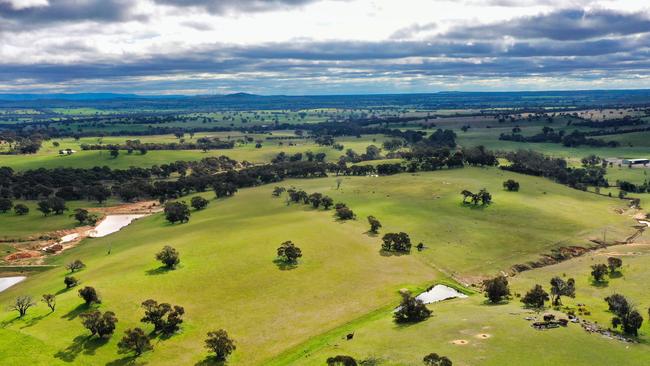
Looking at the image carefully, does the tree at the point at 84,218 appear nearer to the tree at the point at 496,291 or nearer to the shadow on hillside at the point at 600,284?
the tree at the point at 496,291

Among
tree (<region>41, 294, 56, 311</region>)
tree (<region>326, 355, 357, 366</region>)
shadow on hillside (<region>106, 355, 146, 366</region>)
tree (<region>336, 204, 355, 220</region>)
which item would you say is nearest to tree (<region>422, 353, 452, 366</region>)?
tree (<region>326, 355, 357, 366</region>)

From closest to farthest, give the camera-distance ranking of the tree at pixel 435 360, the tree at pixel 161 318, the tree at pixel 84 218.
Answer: the tree at pixel 435 360
the tree at pixel 161 318
the tree at pixel 84 218

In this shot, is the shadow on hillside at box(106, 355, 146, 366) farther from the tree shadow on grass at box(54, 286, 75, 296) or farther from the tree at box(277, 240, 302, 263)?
the tree at box(277, 240, 302, 263)

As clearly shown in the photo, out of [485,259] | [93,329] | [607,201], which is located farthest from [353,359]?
[607,201]

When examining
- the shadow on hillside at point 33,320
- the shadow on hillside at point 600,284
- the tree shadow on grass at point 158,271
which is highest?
the shadow on hillside at point 33,320

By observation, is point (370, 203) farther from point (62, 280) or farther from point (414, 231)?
point (62, 280)

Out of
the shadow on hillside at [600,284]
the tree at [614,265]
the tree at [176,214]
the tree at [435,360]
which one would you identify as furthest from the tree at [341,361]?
the tree at [176,214]

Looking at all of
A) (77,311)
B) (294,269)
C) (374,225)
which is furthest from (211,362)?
(374,225)

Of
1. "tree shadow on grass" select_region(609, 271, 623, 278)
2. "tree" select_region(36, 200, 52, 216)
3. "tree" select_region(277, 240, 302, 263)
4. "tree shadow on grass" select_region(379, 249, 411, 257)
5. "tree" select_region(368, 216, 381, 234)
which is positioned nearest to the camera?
"tree shadow on grass" select_region(609, 271, 623, 278)
